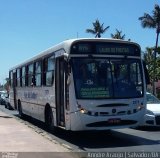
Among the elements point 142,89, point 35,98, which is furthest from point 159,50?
point 142,89

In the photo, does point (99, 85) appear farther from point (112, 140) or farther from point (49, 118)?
point (49, 118)

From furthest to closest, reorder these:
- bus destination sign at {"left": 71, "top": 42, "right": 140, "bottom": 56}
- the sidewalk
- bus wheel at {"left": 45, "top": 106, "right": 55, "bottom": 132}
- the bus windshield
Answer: bus wheel at {"left": 45, "top": 106, "right": 55, "bottom": 132}, bus destination sign at {"left": 71, "top": 42, "right": 140, "bottom": 56}, the bus windshield, the sidewalk

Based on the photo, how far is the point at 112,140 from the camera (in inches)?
577

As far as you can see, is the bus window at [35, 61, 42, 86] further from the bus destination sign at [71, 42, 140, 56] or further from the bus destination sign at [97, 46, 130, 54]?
the bus destination sign at [97, 46, 130, 54]

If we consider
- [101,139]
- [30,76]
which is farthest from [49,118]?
[30,76]

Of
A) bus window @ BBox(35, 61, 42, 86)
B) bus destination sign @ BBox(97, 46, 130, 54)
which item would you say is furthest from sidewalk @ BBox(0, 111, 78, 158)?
bus destination sign @ BBox(97, 46, 130, 54)

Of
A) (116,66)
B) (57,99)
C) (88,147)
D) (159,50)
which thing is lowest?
(88,147)

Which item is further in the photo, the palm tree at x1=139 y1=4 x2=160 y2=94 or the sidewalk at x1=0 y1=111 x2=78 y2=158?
the palm tree at x1=139 y1=4 x2=160 y2=94

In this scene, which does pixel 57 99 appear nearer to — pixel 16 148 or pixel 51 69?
pixel 51 69

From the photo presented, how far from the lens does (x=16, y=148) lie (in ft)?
39.4

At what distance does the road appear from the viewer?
41.4ft

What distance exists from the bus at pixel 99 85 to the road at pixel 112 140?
1.74 feet

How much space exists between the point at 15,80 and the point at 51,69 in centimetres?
1079

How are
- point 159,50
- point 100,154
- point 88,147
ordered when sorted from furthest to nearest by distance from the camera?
point 159,50
point 88,147
point 100,154
